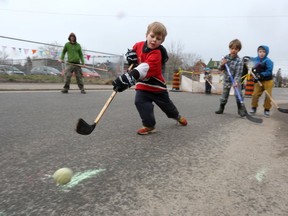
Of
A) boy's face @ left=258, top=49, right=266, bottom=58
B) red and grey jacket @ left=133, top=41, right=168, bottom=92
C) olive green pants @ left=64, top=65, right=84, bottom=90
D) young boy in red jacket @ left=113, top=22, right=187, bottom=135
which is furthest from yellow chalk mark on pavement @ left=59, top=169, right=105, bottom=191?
olive green pants @ left=64, top=65, right=84, bottom=90

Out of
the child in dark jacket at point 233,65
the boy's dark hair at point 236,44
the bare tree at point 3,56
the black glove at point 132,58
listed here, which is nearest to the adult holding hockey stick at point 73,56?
the child in dark jacket at point 233,65

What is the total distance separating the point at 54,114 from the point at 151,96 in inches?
75.6

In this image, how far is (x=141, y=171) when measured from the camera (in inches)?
88.4

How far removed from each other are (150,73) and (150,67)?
90 millimetres

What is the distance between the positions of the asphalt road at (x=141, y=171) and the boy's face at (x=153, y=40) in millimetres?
1122

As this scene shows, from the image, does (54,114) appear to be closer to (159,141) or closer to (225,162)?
(159,141)

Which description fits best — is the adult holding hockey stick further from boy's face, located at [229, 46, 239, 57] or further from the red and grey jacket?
the red and grey jacket

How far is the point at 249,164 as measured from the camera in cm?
251

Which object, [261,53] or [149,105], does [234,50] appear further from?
[149,105]

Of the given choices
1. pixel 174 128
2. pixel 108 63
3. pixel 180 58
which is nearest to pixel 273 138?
pixel 174 128

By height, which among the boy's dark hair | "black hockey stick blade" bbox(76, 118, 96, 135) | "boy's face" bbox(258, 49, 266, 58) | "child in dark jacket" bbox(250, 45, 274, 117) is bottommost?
"black hockey stick blade" bbox(76, 118, 96, 135)

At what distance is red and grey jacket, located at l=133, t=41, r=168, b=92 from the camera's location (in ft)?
11.2

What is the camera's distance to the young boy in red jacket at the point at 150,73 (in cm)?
344

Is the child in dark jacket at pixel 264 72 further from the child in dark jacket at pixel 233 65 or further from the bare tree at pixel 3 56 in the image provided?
the bare tree at pixel 3 56
